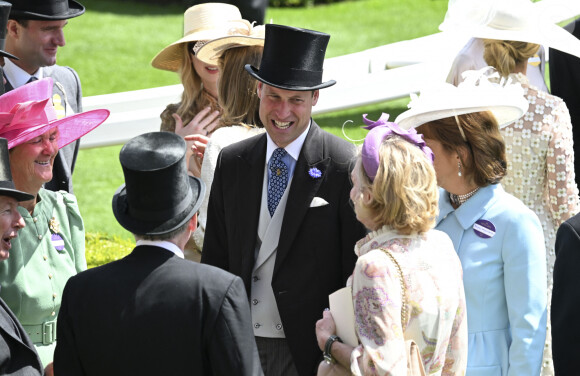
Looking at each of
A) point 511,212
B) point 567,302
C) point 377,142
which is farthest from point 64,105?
point 567,302

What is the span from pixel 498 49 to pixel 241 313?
2.64 m

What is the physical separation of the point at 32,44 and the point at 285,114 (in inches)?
83.5

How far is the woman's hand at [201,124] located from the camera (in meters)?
5.79

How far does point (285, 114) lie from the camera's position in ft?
14.5

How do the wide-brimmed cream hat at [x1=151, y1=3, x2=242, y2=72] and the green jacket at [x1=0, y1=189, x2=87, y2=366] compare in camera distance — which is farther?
the wide-brimmed cream hat at [x1=151, y1=3, x2=242, y2=72]

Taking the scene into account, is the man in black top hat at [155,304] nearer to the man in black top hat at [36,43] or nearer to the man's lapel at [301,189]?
the man's lapel at [301,189]

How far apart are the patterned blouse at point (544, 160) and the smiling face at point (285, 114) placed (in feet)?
4.37

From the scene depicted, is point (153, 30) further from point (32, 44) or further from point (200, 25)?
point (32, 44)

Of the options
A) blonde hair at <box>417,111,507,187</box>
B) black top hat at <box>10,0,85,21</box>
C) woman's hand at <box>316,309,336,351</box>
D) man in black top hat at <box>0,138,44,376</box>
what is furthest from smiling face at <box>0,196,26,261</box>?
black top hat at <box>10,0,85,21</box>

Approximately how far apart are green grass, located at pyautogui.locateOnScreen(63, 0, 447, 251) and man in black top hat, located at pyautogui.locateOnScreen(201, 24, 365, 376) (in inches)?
248

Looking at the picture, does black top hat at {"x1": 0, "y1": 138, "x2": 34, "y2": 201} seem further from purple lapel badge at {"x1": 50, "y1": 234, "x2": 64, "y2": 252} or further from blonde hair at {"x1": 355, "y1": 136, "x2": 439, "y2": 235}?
blonde hair at {"x1": 355, "y1": 136, "x2": 439, "y2": 235}

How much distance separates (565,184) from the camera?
5.07m

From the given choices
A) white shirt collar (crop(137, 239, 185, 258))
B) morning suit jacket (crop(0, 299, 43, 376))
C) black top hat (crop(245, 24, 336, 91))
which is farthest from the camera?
black top hat (crop(245, 24, 336, 91))

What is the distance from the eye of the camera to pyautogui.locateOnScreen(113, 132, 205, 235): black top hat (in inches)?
135
